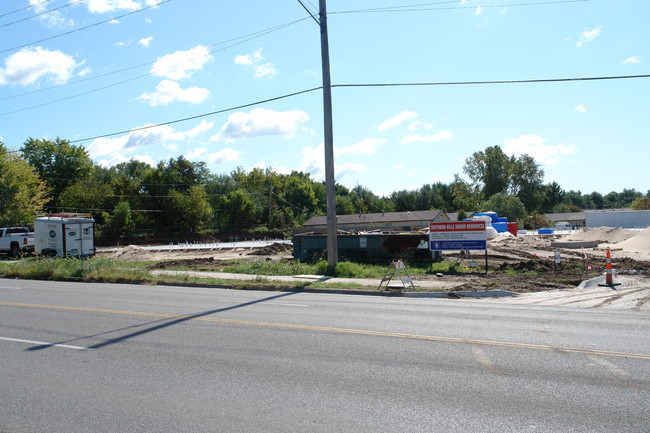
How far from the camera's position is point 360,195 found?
419 ft

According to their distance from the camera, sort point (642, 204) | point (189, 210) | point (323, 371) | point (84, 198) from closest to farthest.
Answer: point (323, 371)
point (84, 198)
point (189, 210)
point (642, 204)

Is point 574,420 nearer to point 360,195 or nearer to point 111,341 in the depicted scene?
point 111,341

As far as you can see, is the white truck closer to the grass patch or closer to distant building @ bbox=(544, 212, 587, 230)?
the grass patch

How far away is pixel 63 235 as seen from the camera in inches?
1199

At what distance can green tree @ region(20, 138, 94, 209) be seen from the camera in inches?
2771

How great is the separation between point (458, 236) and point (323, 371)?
52.9ft

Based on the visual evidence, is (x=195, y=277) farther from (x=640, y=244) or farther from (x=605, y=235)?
(x=605, y=235)

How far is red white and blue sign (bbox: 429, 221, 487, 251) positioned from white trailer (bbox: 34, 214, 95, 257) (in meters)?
22.0

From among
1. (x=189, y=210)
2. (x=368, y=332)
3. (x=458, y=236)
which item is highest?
(x=189, y=210)

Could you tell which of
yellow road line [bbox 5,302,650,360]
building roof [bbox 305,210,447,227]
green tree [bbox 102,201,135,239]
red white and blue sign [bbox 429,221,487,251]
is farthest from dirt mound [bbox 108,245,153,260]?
building roof [bbox 305,210,447,227]

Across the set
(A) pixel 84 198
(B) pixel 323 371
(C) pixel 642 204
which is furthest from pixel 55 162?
(C) pixel 642 204

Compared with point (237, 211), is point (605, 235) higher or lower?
lower

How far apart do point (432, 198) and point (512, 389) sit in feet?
366

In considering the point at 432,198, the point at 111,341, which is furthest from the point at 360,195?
the point at 111,341
